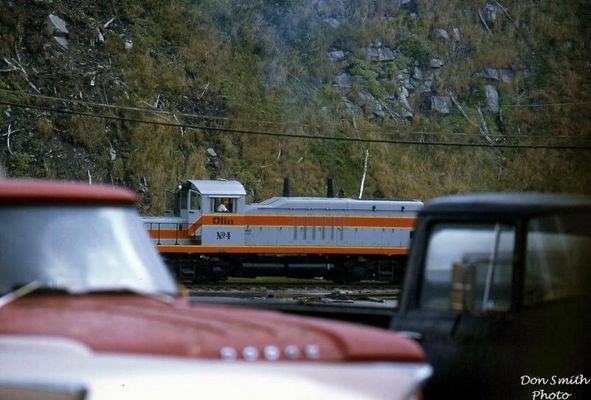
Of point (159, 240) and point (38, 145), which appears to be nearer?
point (159, 240)

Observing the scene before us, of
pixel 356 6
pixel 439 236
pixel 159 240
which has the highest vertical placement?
pixel 356 6

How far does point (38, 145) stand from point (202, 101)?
5560mm

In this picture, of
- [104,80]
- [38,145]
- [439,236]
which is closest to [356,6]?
A: [104,80]

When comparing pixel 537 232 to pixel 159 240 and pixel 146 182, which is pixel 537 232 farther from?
pixel 146 182

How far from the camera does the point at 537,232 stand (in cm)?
366

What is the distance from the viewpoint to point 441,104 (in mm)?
30656

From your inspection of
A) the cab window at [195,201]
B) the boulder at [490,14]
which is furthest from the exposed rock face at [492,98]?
the cab window at [195,201]

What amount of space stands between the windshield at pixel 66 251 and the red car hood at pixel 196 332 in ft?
0.41

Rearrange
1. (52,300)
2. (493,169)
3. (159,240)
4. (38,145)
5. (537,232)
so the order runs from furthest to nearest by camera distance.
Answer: (493,169), (38,145), (159,240), (537,232), (52,300)

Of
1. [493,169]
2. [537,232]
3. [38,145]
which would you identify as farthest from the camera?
[493,169]

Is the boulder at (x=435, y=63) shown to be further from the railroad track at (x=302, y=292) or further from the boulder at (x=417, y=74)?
the railroad track at (x=302, y=292)

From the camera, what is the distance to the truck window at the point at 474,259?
3500mm

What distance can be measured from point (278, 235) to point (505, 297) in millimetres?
19286

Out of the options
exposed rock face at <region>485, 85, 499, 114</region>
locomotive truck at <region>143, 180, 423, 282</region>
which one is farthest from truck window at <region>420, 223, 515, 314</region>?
exposed rock face at <region>485, 85, 499, 114</region>
